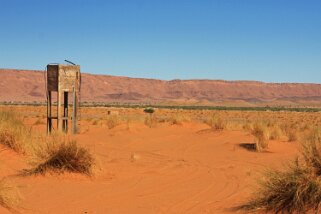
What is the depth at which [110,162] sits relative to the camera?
13.7 metres

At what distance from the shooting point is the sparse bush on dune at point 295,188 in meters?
6.86

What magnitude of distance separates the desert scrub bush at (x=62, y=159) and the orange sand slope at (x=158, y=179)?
0.22m

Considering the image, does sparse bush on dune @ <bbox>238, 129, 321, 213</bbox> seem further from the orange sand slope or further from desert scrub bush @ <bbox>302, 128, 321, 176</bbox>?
the orange sand slope

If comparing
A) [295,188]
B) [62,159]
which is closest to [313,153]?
[295,188]

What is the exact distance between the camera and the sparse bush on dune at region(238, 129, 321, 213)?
22.5 feet

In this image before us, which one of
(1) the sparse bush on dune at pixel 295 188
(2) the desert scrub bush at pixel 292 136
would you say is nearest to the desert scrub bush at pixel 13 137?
(1) the sparse bush on dune at pixel 295 188

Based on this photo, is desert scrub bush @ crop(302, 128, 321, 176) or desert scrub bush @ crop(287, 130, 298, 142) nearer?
desert scrub bush @ crop(302, 128, 321, 176)

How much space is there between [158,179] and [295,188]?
15.3ft

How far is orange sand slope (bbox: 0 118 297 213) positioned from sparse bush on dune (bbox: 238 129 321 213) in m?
0.74

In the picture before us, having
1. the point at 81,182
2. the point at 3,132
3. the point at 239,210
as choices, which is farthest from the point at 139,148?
the point at 239,210

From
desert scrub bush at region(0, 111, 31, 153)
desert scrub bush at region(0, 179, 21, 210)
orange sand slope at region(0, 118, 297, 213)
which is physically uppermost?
desert scrub bush at region(0, 111, 31, 153)

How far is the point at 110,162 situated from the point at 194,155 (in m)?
3.40

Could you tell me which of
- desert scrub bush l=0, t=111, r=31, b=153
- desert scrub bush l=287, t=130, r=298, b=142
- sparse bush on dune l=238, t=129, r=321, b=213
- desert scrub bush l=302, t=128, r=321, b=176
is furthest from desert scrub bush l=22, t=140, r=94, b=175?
desert scrub bush l=287, t=130, r=298, b=142

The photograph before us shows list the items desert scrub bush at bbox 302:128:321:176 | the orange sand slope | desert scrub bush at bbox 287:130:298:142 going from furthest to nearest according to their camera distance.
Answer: desert scrub bush at bbox 287:130:298:142, the orange sand slope, desert scrub bush at bbox 302:128:321:176
